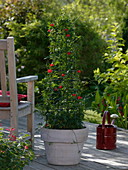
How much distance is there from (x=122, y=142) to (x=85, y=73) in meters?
4.08

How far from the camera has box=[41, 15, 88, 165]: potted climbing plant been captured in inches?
138

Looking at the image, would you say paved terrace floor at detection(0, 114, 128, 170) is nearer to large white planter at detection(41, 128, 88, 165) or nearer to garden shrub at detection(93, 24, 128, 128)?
large white planter at detection(41, 128, 88, 165)

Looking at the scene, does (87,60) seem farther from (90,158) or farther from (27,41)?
(90,158)

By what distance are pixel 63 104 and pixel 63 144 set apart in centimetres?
34

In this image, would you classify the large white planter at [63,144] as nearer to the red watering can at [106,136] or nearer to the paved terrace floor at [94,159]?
the paved terrace floor at [94,159]

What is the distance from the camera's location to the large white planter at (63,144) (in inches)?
137

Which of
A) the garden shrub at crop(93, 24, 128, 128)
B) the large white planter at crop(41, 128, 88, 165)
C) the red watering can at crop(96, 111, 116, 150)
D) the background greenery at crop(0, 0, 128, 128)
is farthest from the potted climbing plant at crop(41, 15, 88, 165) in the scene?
the background greenery at crop(0, 0, 128, 128)

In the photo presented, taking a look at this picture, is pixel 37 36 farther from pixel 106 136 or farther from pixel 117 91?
pixel 106 136

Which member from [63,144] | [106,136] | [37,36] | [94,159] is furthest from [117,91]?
[37,36]

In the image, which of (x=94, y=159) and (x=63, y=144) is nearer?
(x=63, y=144)

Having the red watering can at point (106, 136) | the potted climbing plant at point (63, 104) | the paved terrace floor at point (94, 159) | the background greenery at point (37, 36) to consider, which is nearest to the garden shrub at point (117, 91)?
the paved terrace floor at point (94, 159)

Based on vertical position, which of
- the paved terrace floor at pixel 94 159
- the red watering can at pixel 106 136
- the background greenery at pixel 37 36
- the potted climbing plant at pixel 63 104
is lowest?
the paved terrace floor at pixel 94 159

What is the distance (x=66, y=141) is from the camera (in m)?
→ 3.49

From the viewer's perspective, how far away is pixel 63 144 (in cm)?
351
